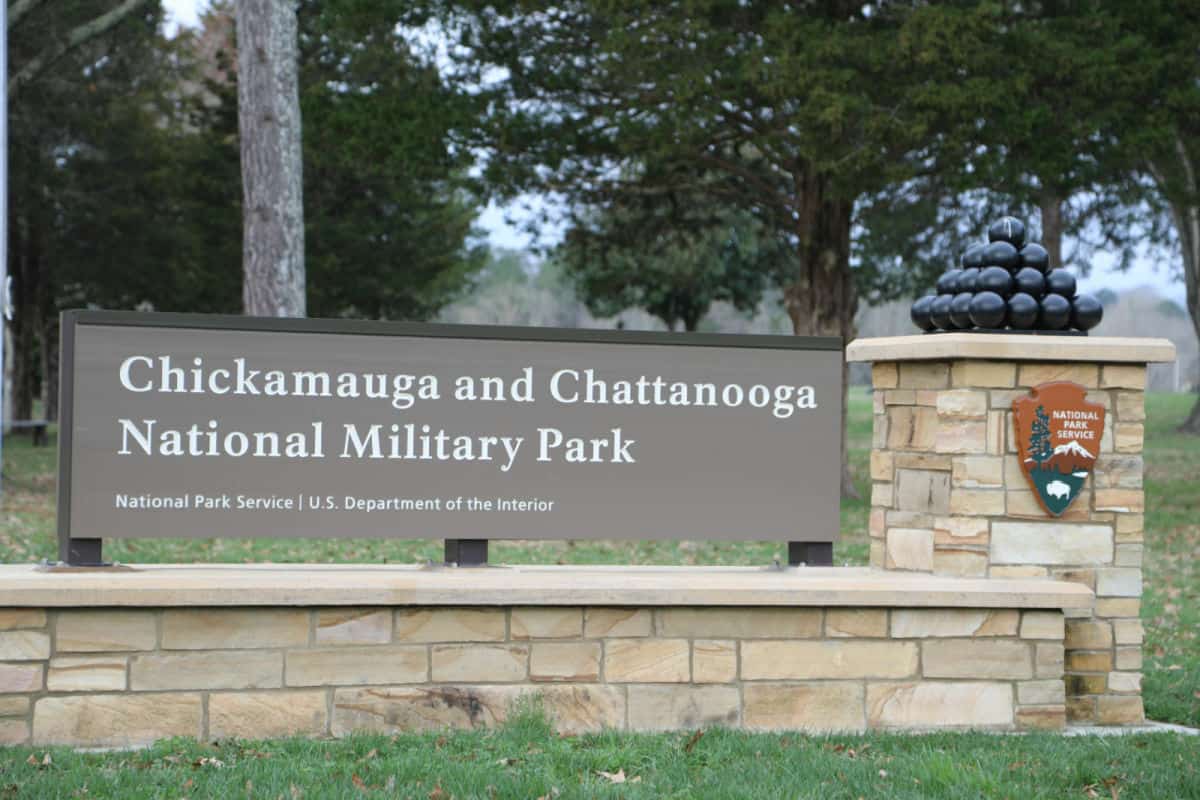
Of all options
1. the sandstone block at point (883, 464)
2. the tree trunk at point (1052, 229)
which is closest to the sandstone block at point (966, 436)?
the sandstone block at point (883, 464)

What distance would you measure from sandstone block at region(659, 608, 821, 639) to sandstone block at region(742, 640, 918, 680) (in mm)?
45

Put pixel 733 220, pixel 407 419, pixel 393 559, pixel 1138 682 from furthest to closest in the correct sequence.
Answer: pixel 733 220, pixel 393 559, pixel 1138 682, pixel 407 419

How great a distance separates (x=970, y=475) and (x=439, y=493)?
226cm

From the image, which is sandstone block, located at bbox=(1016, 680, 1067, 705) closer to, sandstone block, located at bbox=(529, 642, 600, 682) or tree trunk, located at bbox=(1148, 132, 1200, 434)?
sandstone block, located at bbox=(529, 642, 600, 682)

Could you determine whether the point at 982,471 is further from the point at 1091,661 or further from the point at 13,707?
the point at 13,707

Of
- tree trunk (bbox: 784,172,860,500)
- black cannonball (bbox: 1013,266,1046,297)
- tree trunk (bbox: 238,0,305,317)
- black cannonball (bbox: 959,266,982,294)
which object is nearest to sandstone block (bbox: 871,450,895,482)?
black cannonball (bbox: 959,266,982,294)

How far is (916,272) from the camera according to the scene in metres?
29.1

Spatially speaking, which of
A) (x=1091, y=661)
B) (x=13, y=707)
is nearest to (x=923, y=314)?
(x=1091, y=661)

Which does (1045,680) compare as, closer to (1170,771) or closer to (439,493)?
(1170,771)

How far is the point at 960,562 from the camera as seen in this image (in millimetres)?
6086

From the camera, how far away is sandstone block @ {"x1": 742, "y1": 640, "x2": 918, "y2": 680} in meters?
5.66

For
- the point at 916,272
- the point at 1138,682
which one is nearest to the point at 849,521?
the point at 1138,682

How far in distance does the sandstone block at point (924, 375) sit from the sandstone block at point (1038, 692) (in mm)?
1312

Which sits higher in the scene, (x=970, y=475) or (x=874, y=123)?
(x=874, y=123)
